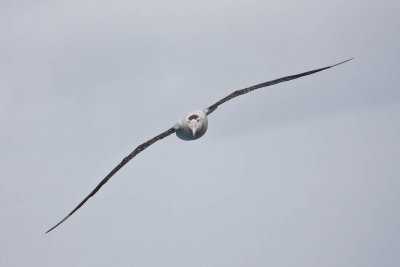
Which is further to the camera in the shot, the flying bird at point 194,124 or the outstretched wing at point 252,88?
the outstretched wing at point 252,88

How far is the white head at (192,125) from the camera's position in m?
29.2

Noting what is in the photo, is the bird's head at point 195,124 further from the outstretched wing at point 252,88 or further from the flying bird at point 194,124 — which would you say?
the outstretched wing at point 252,88

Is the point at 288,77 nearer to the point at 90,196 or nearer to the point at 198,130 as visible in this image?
the point at 198,130

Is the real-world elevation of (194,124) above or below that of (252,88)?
below

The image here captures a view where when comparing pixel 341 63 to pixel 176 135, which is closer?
pixel 341 63

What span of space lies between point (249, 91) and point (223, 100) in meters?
1.60

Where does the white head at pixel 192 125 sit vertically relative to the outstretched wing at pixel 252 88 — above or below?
below

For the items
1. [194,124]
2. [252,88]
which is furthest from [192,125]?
[252,88]

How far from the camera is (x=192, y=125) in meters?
29.2

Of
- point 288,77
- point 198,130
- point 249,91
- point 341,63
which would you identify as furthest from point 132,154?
point 341,63

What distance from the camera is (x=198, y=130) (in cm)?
2933

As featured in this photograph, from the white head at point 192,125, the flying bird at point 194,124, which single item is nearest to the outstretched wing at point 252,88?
the flying bird at point 194,124

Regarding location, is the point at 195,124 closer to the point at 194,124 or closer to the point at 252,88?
the point at 194,124

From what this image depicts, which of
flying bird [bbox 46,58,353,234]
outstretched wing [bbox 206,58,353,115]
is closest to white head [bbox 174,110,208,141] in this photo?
flying bird [bbox 46,58,353,234]
